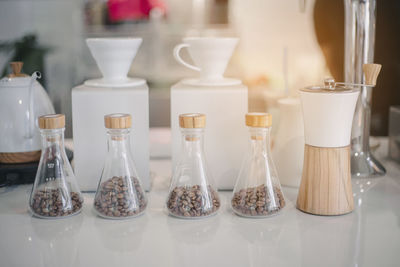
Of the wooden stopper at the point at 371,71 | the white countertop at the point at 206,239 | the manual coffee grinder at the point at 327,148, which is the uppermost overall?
the wooden stopper at the point at 371,71

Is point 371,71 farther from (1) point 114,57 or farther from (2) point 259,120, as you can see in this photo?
(1) point 114,57

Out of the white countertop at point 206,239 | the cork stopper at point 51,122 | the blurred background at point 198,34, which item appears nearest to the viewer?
the white countertop at point 206,239

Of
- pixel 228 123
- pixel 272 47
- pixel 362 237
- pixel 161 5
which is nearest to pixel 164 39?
pixel 161 5

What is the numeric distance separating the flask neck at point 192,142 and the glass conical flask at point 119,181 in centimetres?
8

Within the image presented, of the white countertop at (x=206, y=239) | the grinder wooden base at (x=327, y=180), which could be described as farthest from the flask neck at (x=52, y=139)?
the grinder wooden base at (x=327, y=180)

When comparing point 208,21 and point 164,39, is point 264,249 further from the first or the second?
point 164,39

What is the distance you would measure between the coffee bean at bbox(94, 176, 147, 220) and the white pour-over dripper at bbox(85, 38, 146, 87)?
0.63 ft

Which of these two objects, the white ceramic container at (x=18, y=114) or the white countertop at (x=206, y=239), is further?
the white ceramic container at (x=18, y=114)

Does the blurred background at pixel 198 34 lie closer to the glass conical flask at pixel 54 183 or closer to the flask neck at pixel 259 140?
the flask neck at pixel 259 140

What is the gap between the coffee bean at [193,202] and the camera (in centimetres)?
63

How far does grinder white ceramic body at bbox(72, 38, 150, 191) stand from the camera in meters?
0.73

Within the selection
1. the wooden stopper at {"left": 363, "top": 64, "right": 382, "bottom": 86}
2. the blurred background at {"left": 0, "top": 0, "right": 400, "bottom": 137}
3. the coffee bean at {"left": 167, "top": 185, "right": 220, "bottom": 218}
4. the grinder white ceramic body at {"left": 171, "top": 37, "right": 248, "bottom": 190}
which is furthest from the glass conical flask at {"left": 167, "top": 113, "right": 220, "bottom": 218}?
the blurred background at {"left": 0, "top": 0, "right": 400, "bottom": 137}

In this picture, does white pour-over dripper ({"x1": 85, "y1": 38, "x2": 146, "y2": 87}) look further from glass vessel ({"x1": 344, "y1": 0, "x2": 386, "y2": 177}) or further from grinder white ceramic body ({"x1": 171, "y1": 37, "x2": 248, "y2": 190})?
glass vessel ({"x1": 344, "y1": 0, "x2": 386, "y2": 177})

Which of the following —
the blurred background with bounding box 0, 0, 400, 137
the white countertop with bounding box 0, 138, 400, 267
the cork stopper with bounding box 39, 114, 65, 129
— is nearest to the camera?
the white countertop with bounding box 0, 138, 400, 267
